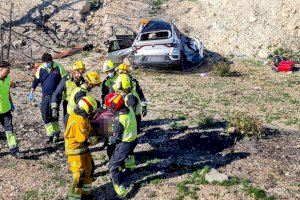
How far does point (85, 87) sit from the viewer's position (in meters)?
7.47

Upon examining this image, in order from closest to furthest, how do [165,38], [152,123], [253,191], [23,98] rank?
[253,191] → [152,123] → [23,98] → [165,38]

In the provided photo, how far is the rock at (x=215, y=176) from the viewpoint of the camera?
287 inches

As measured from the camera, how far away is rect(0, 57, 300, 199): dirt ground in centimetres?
721

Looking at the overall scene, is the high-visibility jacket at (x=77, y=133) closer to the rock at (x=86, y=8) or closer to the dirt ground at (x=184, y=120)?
the dirt ground at (x=184, y=120)

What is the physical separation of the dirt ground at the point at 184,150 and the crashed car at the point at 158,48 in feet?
4.71

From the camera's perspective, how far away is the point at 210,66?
1622cm

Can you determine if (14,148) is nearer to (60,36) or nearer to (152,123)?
(152,123)

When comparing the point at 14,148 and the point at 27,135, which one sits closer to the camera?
the point at 14,148

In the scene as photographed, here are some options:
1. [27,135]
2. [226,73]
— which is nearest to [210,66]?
[226,73]

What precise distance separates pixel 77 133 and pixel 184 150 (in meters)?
2.99

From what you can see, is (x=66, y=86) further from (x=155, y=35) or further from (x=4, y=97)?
(x=155, y=35)

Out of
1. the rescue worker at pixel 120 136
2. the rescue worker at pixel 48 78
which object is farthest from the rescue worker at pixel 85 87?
the rescue worker at pixel 48 78

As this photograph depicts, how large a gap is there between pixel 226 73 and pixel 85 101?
941cm

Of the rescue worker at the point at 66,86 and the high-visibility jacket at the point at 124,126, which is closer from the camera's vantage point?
the high-visibility jacket at the point at 124,126
